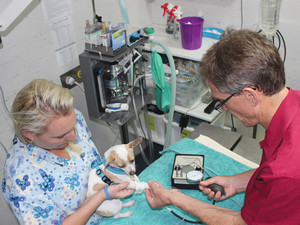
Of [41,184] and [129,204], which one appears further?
[129,204]

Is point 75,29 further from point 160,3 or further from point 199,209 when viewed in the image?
point 199,209

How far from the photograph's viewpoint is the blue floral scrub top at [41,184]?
3.78 feet

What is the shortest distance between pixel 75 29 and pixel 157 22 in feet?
3.34

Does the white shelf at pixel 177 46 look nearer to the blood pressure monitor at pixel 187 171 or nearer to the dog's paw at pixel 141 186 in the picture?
the blood pressure monitor at pixel 187 171

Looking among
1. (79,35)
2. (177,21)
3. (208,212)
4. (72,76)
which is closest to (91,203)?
(208,212)

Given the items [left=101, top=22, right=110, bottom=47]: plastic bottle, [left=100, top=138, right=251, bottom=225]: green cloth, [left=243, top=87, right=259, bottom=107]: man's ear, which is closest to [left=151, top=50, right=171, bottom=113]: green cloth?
[left=101, top=22, right=110, bottom=47]: plastic bottle

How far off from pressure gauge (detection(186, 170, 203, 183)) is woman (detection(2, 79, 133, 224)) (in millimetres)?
312

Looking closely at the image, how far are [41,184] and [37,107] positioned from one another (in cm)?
31

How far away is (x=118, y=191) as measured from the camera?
4.48 ft

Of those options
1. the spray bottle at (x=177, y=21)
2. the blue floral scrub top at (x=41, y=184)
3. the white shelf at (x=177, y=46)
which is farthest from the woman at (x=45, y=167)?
the spray bottle at (x=177, y=21)

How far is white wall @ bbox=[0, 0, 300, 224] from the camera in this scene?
1.75 m

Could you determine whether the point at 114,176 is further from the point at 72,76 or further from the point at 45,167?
the point at 72,76

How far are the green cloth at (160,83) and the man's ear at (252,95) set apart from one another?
3.31 feet

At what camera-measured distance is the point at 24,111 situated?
3.73 ft
